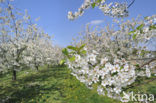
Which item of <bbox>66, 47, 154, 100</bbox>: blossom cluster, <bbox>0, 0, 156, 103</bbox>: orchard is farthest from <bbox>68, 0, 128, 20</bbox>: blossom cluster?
<bbox>66, 47, 154, 100</bbox>: blossom cluster

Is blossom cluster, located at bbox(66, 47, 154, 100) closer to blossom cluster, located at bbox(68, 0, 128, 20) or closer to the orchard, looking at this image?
the orchard

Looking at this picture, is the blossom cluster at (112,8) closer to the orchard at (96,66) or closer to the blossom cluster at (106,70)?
the orchard at (96,66)

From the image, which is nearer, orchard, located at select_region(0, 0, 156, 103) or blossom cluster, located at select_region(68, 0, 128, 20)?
orchard, located at select_region(0, 0, 156, 103)

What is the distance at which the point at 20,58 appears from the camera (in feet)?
31.6

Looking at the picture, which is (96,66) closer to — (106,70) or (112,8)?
(106,70)

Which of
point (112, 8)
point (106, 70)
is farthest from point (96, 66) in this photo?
point (112, 8)

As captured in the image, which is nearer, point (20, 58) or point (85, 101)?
point (85, 101)

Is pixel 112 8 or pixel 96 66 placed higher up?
pixel 112 8

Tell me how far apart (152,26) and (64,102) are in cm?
452

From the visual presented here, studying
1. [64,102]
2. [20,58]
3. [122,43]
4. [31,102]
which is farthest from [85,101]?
[20,58]

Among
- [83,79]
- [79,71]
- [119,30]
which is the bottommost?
[83,79]

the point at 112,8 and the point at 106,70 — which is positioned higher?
the point at 112,8

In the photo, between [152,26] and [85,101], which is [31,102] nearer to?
[85,101]

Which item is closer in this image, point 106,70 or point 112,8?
point 106,70
